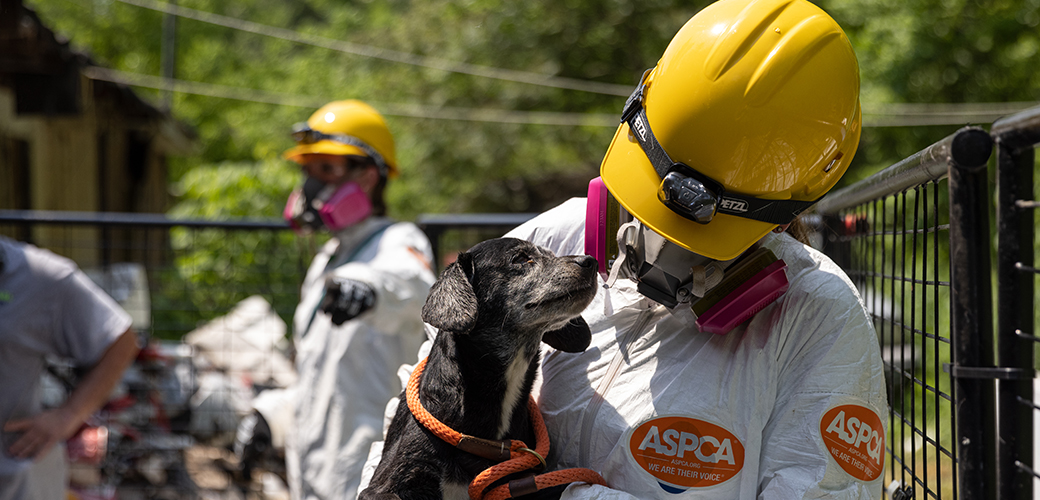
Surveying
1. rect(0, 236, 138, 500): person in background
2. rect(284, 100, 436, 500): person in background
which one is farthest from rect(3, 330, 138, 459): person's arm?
rect(284, 100, 436, 500): person in background

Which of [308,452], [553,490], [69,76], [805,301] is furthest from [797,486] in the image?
[69,76]

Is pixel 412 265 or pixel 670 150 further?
pixel 412 265

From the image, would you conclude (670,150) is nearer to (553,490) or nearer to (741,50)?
(741,50)

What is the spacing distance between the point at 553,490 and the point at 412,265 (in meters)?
1.85

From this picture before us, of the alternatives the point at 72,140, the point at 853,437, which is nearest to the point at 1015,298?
the point at 853,437

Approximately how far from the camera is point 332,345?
335 cm

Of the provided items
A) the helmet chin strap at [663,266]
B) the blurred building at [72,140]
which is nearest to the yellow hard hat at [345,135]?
the blurred building at [72,140]

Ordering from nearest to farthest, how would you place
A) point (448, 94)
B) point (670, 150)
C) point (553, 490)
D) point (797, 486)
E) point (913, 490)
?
point (797, 486) → point (670, 150) → point (553, 490) → point (913, 490) → point (448, 94)

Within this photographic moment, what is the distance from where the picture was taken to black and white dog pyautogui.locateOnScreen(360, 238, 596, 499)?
1.82 metres

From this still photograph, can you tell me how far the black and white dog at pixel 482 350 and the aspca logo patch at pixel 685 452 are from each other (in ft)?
0.96

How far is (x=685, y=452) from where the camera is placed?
1.52m

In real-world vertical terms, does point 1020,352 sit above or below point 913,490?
above

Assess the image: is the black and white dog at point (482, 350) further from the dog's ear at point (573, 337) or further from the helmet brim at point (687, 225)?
the helmet brim at point (687, 225)

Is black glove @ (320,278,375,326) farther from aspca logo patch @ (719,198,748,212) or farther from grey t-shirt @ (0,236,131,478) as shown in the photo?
aspca logo patch @ (719,198,748,212)
